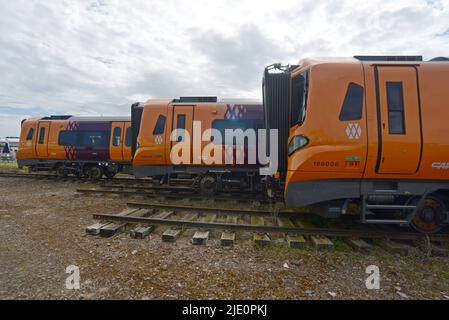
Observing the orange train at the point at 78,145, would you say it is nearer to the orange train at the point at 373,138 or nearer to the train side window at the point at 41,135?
the train side window at the point at 41,135

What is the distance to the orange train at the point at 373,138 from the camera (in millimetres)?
3812

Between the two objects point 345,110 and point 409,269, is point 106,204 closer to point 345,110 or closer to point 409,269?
point 345,110

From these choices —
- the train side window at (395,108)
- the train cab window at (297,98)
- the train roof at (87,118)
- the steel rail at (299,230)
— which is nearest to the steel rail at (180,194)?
the steel rail at (299,230)

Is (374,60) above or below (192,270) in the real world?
above

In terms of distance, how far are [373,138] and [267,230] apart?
8.98ft

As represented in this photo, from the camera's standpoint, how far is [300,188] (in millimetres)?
4055

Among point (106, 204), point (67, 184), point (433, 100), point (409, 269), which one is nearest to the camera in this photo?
point (409, 269)

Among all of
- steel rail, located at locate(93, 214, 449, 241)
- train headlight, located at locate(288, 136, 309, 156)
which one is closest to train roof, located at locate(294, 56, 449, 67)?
train headlight, located at locate(288, 136, 309, 156)

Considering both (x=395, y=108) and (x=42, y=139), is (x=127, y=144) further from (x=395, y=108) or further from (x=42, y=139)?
(x=395, y=108)

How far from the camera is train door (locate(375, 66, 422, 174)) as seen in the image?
3.80 metres

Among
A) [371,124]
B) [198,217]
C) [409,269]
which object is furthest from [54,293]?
[371,124]

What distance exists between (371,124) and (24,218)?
8.47 metres

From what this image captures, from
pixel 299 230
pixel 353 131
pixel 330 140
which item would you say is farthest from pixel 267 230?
pixel 353 131

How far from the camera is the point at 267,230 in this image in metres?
4.58
